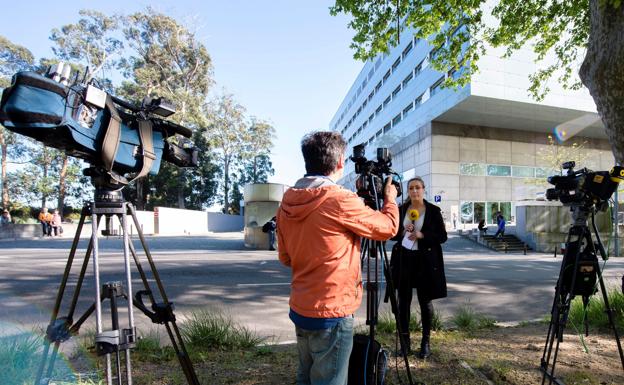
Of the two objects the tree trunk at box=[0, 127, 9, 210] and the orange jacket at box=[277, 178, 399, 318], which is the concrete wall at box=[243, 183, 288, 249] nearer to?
the orange jacket at box=[277, 178, 399, 318]

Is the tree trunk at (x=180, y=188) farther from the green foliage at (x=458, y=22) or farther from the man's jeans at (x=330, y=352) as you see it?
the man's jeans at (x=330, y=352)

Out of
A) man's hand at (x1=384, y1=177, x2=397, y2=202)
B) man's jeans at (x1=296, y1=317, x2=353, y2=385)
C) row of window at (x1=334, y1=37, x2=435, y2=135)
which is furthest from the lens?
row of window at (x1=334, y1=37, x2=435, y2=135)

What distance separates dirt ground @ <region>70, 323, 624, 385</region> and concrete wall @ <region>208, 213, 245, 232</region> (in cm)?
3535

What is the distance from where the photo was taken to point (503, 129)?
1329 inches

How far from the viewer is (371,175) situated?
7.75 feet

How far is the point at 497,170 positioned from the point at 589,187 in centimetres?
3426

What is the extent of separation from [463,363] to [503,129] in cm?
3589

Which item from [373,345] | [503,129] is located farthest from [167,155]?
[503,129]

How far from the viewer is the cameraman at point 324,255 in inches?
67.5

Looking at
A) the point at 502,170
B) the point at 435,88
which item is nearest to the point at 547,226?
the point at 435,88

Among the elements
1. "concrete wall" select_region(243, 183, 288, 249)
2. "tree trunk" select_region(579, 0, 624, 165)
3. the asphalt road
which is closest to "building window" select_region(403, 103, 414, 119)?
"concrete wall" select_region(243, 183, 288, 249)

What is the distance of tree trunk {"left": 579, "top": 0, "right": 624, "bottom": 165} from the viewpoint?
3.50 metres

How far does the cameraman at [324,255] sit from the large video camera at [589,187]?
5.75 ft

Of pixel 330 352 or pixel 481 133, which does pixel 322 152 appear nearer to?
pixel 330 352
